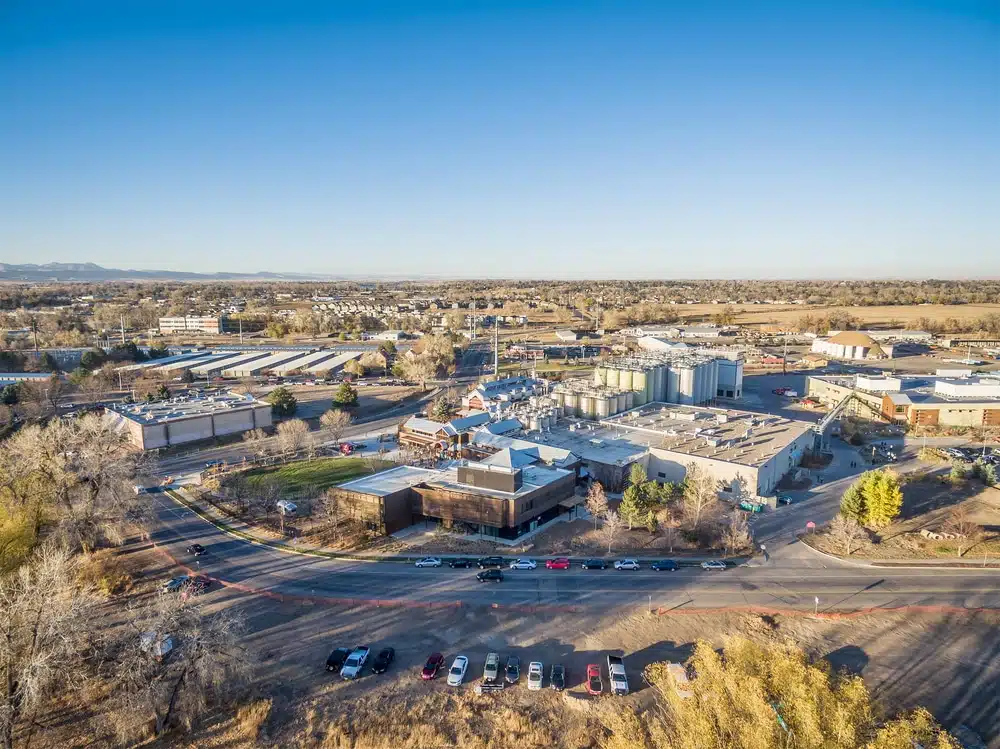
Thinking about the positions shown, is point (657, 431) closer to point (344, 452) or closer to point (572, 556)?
point (572, 556)

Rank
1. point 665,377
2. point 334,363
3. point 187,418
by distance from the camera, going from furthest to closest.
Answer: point 334,363, point 665,377, point 187,418

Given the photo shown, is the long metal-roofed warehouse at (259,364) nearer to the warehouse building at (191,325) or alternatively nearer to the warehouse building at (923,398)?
the warehouse building at (191,325)

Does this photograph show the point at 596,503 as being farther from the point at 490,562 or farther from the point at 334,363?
the point at 334,363

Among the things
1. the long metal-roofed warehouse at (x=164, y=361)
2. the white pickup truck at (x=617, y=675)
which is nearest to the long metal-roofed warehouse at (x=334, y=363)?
the long metal-roofed warehouse at (x=164, y=361)

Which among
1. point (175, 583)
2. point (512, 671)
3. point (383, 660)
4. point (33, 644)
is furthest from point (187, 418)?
point (512, 671)

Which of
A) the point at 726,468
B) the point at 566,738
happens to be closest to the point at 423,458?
the point at 726,468

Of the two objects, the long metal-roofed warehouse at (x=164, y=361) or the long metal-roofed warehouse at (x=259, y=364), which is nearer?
the long metal-roofed warehouse at (x=164, y=361)

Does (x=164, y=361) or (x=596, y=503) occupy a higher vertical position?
(x=164, y=361)
